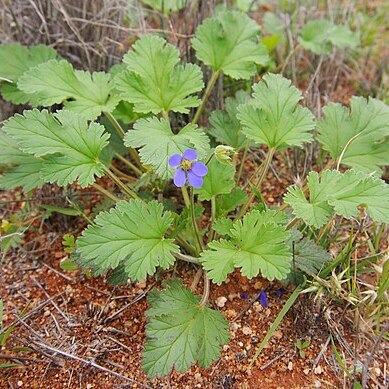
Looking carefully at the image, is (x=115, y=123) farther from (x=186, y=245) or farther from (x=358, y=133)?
(x=358, y=133)

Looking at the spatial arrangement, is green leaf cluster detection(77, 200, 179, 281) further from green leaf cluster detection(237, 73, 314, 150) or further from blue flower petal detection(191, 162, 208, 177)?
green leaf cluster detection(237, 73, 314, 150)

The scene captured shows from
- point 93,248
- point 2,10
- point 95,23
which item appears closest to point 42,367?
point 93,248

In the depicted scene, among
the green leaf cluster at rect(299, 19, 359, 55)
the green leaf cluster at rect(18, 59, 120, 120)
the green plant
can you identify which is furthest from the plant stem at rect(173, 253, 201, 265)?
the green leaf cluster at rect(299, 19, 359, 55)

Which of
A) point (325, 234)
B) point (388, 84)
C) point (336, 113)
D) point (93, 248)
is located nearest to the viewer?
point (93, 248)

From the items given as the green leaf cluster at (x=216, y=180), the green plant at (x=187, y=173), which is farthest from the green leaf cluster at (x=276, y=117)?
the green leaf cluster at (x=216, y=180)

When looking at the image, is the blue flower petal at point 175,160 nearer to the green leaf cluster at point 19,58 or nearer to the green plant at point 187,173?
the green plant at point 187,173

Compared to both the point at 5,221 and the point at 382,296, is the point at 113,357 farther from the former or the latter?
the point at 382,296

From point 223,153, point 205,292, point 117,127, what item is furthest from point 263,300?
point 117,127

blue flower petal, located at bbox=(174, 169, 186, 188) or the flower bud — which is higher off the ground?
the flower bud
